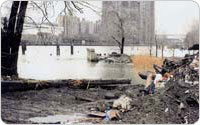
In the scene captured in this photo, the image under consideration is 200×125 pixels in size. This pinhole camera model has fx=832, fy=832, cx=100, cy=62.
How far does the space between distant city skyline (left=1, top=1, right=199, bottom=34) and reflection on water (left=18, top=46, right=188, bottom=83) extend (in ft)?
0.70

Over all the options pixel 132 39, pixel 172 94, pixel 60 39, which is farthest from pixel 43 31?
pixel 172 94

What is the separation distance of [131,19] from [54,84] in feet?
2.25

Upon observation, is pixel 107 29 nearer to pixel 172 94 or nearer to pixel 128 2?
Answer: pixel 128 2

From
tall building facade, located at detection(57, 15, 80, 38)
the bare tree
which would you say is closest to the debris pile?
tall building facade, located at detection(57, 15, 80, 38)

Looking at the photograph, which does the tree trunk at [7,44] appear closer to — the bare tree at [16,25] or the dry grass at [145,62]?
the bare tree at [16,25]

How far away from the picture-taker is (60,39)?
18.7 ft

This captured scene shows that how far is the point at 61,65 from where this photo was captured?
222 inches

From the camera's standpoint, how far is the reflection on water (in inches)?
222

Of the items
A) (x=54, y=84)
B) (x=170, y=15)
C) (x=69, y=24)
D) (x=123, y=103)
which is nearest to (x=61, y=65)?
(x=54, y=84)

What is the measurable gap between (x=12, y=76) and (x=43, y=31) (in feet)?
1.22

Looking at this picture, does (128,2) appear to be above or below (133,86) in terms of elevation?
above

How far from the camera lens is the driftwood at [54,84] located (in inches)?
223

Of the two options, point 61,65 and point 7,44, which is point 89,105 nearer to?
point 61,65

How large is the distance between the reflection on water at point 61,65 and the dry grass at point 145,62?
45 mm
